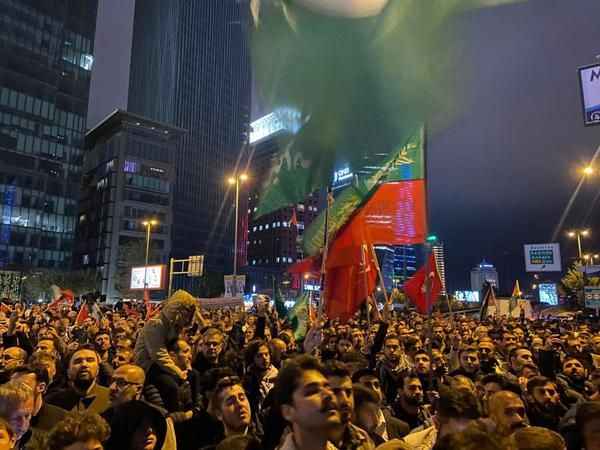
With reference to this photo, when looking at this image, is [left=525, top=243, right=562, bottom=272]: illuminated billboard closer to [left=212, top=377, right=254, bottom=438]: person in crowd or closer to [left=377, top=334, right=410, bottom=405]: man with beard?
[left=377, top=334, right=410, bottom=405]: man with beard

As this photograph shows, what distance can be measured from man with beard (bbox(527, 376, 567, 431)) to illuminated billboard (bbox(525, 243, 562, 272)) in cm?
3713

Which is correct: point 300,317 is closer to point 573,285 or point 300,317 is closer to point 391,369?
point 391,369

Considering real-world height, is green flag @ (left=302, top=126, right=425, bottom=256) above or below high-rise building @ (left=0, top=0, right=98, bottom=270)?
below

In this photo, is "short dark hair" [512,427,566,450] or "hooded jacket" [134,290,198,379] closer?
Answer: "short dark hair" [512,427,566,450]

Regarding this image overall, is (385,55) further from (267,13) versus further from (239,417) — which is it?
(239,417)

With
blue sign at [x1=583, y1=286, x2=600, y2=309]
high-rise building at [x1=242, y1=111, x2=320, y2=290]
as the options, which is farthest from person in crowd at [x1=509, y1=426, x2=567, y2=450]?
high-rise building at [x1=242, y1=111, x2=320, y2=290]

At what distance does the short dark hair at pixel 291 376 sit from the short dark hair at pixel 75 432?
1066mm

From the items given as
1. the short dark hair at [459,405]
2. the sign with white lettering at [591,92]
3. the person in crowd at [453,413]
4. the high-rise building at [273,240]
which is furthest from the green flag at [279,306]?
the high-rise building at [273,240]

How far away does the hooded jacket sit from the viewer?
197 inches

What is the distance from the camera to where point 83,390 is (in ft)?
16.7

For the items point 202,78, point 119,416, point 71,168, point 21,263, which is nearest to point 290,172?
point 119,416

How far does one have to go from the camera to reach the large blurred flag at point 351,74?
9.34 meters

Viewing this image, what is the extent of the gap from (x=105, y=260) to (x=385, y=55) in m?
87.6

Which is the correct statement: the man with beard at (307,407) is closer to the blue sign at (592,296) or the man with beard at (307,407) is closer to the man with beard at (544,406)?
the man with beard at (544,406)
